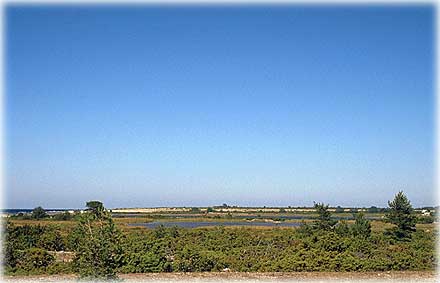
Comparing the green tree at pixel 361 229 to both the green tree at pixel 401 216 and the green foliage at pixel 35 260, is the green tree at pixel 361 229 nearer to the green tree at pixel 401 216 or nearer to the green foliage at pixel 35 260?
the green tree at pixel 401 216

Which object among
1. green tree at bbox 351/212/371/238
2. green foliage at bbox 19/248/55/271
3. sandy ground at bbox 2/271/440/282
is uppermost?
green tree at bbox 351/212/371/238

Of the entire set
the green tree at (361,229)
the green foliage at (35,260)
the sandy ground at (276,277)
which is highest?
the green tree at (361,229)

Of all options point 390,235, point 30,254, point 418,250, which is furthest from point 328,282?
point 390,235

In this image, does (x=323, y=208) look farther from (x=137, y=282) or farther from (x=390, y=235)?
(x=137, y=282)

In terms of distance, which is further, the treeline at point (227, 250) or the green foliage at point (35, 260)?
the green foliage at point (35, 260)

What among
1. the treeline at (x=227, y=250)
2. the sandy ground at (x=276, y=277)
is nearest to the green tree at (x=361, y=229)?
the treeline at (x=227, y=250)

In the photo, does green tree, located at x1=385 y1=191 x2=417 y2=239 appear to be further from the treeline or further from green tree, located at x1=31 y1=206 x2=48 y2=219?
green tree, located at x1=31 y1=206 x2=48 y2=219

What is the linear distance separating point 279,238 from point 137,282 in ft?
32.5

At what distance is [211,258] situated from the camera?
1356 centimetres

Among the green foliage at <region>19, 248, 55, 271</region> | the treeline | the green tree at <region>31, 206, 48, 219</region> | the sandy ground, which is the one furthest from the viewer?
the green tree at <region>31, 206, 48, 219</region>

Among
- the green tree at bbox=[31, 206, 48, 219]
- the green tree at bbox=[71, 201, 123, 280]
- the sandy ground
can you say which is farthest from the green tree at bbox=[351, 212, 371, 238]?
the green tree at bbox=[31, 206, 48, 219]

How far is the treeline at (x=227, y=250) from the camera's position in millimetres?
8703

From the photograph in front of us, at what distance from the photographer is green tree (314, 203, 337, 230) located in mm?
18609

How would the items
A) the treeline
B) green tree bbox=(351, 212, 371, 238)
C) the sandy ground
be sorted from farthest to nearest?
green tree bbox=(351, 212, 371, 238), the sandy ground, the treeline
